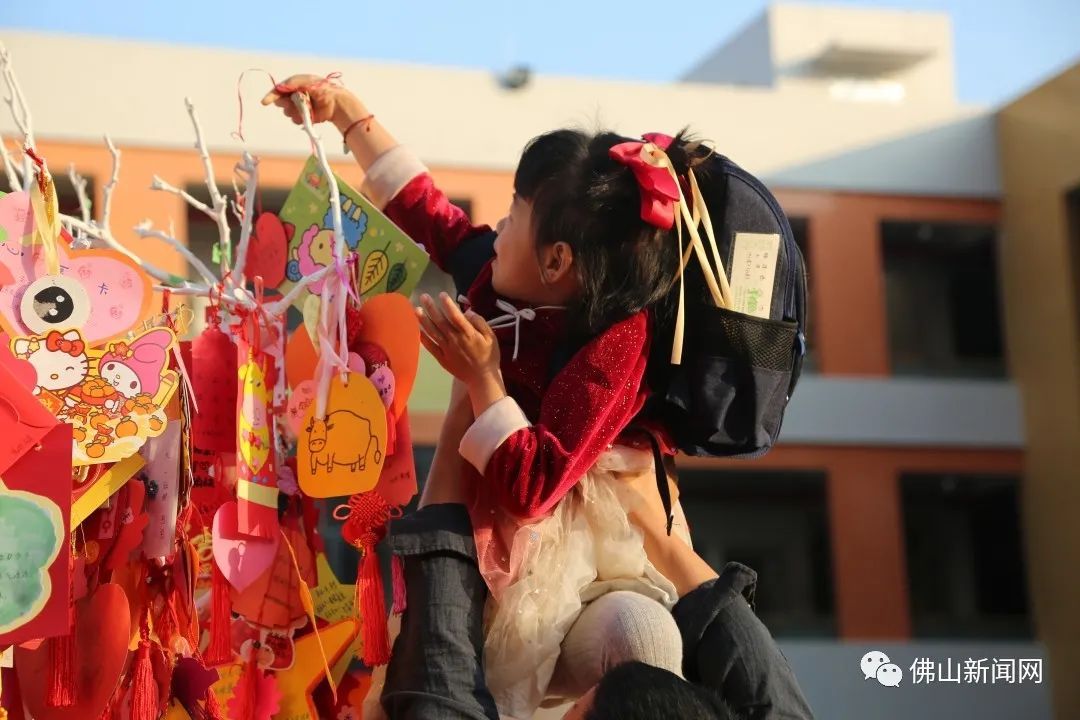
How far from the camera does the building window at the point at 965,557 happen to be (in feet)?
24.5

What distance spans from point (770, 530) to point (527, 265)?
671cm

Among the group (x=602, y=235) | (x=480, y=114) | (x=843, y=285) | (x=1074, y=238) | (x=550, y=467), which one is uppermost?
(x=480, y=114)

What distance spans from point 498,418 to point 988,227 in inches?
271

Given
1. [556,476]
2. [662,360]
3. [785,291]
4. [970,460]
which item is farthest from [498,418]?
[970,460]

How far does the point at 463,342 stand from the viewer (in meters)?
1.27

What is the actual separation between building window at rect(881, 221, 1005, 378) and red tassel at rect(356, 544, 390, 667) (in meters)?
6.64

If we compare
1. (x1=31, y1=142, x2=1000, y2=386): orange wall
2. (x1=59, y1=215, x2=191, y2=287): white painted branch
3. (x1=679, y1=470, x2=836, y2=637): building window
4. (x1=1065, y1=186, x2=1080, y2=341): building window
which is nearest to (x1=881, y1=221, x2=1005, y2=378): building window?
(x1=31, y1=142, x2=1000, y2=386): orange wall

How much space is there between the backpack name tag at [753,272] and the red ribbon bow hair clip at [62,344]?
61cm

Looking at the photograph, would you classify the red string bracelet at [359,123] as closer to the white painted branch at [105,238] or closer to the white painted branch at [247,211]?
the white painted branch at [247,211]

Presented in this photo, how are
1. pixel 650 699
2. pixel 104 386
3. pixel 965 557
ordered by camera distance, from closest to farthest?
pixel 650 699
pixel 104 386
pixel 965 557

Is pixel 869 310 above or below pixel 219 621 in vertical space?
above

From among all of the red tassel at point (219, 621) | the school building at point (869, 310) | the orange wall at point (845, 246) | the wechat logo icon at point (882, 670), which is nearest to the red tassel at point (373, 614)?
the red tassel at point (219, 621)

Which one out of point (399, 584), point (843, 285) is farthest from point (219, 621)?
point (843, 285)

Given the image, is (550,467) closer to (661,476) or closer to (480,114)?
(661,476)
